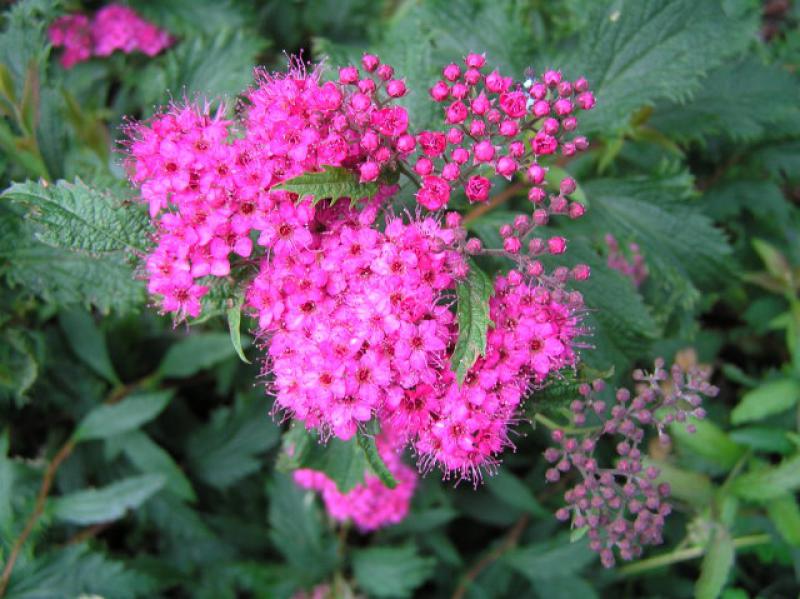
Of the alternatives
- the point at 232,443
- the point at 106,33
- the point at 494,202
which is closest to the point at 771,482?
the point at 494,202

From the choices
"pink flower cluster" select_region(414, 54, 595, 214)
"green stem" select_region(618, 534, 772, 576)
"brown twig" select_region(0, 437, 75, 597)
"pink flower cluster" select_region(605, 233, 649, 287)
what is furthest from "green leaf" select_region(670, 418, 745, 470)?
"brown twig" select_region(0, 437, 75, 597)

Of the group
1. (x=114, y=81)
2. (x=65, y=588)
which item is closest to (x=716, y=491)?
(x=65, y=588)

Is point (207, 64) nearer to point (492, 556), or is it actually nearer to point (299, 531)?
point (299, 531)

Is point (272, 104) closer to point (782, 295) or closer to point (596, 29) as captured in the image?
point (596, 29)

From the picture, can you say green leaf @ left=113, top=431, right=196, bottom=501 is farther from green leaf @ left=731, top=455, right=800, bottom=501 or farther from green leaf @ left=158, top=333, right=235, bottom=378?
green leaf @ left=731, top=455, right=800, bottom=501

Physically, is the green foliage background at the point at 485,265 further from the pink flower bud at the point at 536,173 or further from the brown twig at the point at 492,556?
the pink flower bud at the point at 536,173
